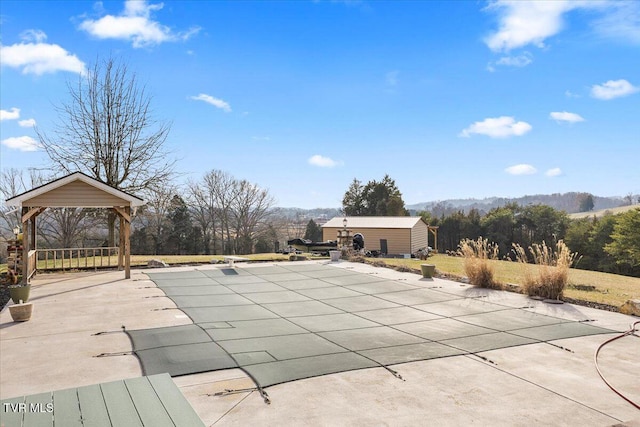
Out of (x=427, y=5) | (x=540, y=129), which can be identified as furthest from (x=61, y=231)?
(x=540, y=129)

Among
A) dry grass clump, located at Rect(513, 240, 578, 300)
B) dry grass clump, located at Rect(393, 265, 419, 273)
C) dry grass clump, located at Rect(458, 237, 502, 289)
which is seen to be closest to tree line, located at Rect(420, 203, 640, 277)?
dry grass clump, located at Rect(393, 265, 419, 273)

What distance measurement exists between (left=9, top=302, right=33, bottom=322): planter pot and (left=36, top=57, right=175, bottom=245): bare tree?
43.3 feet

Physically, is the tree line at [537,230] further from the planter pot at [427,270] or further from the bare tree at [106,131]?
the bare tree at [106,131]

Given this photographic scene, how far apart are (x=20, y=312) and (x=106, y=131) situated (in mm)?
15398

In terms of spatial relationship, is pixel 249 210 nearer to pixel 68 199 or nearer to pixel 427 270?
pixel 68 199

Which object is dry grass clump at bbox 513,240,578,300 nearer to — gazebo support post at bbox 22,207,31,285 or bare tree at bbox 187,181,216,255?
gazebo support post at bbox 22,207,31,285

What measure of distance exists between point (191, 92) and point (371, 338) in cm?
1615

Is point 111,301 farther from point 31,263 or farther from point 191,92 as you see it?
point 191,92

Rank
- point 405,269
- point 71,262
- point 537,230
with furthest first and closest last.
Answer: point 537,230 → point 71,262 → point 405,269

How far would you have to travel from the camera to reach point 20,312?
671 cm

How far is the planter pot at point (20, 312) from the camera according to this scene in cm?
666

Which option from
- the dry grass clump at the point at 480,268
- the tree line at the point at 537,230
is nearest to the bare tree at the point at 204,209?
the tree line at the point at 537,230

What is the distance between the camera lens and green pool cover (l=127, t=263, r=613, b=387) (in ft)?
15.5

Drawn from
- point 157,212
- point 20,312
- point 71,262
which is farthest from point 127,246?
point 157,212
